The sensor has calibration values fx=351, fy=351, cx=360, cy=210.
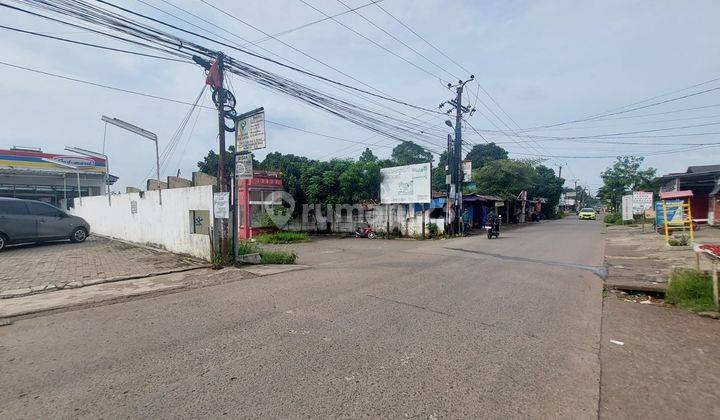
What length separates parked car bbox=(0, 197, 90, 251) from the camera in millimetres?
11711

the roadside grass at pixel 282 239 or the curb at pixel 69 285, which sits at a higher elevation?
the curb at pixel 69 285

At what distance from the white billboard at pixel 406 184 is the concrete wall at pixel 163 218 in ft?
40.3

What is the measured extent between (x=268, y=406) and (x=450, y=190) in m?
19.4

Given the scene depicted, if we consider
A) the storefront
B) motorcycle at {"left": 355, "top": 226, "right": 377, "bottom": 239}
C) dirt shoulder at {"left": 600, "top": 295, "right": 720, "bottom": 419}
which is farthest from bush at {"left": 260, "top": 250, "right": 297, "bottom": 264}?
the storefront

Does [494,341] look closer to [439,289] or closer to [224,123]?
[439,289]

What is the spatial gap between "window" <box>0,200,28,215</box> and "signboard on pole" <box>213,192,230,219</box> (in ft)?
27.0

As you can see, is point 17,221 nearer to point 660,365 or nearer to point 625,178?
point 660,365

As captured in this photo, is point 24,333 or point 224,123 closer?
point 24,333

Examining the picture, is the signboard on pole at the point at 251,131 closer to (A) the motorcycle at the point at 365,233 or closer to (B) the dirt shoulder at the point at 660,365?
(B) the dirt shoulder at the point at 660,365

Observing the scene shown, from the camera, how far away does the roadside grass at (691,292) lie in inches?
231

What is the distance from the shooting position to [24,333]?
4586 mm

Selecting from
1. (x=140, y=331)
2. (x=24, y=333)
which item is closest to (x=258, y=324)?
(x=140, y=331)

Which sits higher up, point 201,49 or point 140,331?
point 201,49

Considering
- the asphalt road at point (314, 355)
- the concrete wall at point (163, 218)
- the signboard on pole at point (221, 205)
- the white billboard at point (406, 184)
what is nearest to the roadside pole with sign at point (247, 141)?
the signboard on pole at point (221, 205)
